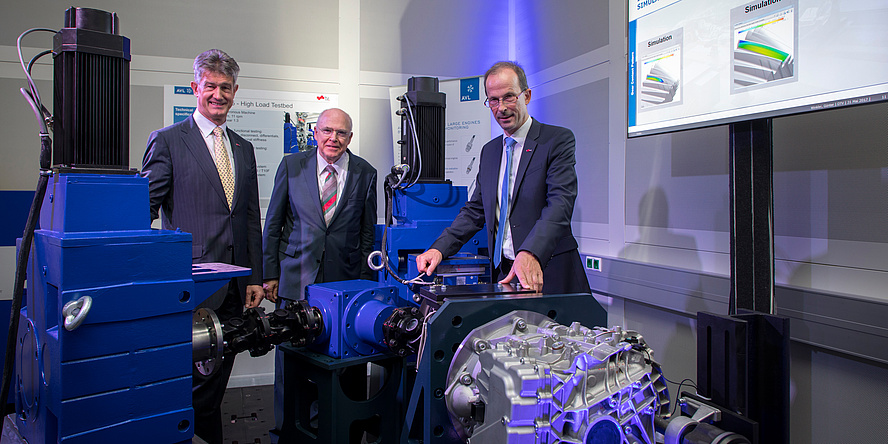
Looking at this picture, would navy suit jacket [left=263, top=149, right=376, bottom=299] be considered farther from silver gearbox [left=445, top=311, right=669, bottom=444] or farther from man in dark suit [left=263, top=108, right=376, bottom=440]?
silver gearbox [left=445, top=311, right=669, bottom=444]

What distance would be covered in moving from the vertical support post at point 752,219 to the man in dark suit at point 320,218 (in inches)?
73.2

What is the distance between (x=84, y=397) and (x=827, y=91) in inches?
74.5

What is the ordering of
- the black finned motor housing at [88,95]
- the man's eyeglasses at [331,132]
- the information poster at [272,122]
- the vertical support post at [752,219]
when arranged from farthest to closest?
1. the information poster at [272,122]
2. the man's eyeglasses at [331,132]
3. the vertical support post at [752,219]
4. the black finned motor housing at [88,95]

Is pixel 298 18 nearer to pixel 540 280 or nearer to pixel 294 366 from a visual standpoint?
pixel 294 366

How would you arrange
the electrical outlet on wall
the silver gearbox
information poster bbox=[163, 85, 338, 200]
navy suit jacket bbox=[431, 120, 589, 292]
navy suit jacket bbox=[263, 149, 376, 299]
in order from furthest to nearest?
information poster bbox=[163, 85, 338, 200] < the electrical outlet on wall < navy suit jacket bbox=[263, 149, 376, 299] < navy suit jacket bbox=[431, 120, 589, 292] < the silver gearbox

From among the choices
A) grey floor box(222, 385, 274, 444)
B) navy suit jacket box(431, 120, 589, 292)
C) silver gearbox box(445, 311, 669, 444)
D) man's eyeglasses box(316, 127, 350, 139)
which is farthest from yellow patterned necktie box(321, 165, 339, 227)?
silver gearbox box(445, 311, 669, 444)

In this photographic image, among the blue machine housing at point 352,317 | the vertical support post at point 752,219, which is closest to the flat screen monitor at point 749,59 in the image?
the vertical support post at point 752,219

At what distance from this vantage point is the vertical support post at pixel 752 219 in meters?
1.52

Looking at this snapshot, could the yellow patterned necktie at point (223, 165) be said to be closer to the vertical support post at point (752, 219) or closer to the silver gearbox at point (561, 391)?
the silver gearbox at point (561, 391)

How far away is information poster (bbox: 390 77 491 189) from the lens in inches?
164

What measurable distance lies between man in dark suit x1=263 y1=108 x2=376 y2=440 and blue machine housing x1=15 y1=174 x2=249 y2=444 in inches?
58.4

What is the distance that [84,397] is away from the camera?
42.9 inches

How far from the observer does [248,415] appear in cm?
320

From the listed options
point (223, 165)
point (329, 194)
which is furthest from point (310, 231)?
point (223, 165)
